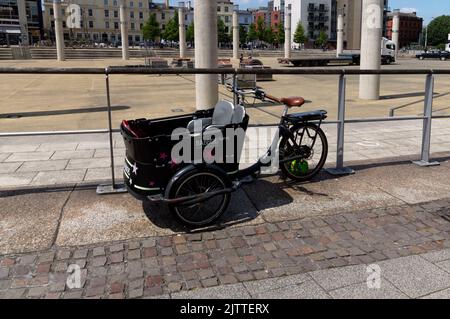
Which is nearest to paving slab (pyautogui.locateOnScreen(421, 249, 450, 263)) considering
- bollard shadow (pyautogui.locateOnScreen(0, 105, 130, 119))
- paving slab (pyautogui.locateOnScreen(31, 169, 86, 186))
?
paving slab (pyautogui.locateOnScreen(31, 169, 86, 186))

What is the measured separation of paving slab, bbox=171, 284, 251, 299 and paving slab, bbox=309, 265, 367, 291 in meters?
Result: 0.57

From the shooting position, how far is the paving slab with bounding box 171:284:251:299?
2980 mm

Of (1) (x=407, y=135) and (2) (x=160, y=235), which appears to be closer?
(2) (x=160, y=235)

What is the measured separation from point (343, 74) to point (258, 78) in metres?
16.3

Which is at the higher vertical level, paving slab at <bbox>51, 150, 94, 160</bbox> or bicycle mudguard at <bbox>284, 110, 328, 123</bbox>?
bicycle mudguard at <bbox>284, 110, 328, 123</bbox>

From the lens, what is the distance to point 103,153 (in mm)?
7000

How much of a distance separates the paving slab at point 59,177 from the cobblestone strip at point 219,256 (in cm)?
192

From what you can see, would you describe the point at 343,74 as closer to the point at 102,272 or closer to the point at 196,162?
the point at 196,162

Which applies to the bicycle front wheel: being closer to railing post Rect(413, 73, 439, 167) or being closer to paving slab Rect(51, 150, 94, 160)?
railing post Rect(413, 73, 439, 167)

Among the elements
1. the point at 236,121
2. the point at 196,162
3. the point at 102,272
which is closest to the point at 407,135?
the point at 236,121

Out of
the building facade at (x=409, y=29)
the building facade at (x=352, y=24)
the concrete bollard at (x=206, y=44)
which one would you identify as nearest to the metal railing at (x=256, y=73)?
the concrete bollard at (x=206, y=44)

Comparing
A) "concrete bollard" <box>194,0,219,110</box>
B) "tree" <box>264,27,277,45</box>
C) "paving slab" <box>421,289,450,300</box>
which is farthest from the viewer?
"tree" <box>264,27,277,45</box>

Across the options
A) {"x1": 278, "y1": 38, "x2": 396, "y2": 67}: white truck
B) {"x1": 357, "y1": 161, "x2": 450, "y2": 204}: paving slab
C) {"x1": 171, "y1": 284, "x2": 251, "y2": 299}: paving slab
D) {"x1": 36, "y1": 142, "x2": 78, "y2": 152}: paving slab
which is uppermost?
{"x1": 278, "y1": 38, "x2": 396, "y2": 67}: white truck

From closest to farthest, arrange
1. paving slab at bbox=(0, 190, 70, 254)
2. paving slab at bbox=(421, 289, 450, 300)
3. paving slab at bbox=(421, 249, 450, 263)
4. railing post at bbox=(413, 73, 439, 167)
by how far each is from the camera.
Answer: paving slab at bbox=(421, 289, 450, 300) → paving slab at bbox=(421, 249, 450, 263) → paving slab at bbox=(0, 190, 70, 254) → railing post at bbox=(413, 73, 439, 167)
